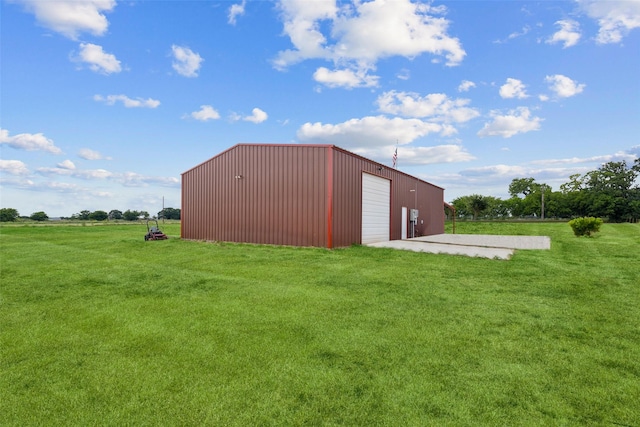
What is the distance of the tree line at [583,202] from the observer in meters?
49.1

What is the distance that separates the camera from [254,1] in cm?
1223

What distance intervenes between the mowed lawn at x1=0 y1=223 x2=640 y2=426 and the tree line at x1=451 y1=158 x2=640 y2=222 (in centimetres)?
4400

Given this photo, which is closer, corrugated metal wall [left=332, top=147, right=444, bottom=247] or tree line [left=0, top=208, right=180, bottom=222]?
corrugated metal wall [left=332, top=147, right=444, bottom=247]

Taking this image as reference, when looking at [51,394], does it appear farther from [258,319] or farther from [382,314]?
[382,314]

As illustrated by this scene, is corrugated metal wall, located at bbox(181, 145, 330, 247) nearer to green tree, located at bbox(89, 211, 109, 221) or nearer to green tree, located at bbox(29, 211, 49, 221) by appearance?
green tree, located at bbox(89, 211, 109, 221)

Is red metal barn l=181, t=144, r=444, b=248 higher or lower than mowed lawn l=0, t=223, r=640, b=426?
higher

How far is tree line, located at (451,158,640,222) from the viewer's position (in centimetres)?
4909

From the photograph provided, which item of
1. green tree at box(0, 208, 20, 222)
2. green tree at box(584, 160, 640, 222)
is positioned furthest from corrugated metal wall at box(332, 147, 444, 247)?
green tree at box(0, 208, 20, 222)

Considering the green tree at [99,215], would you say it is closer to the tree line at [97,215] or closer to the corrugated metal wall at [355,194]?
the tree line at [97,215]

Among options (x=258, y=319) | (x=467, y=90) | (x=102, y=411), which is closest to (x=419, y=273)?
(x=258, y=319)

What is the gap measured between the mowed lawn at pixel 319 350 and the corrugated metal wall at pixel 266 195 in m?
6.11

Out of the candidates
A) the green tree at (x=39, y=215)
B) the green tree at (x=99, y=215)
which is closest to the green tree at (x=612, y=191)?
the green tree at (x=99, y=215)

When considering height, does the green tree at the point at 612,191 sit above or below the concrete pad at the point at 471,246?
above

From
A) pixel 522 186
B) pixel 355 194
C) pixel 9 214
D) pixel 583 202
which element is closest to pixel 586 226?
pixel 355 194
